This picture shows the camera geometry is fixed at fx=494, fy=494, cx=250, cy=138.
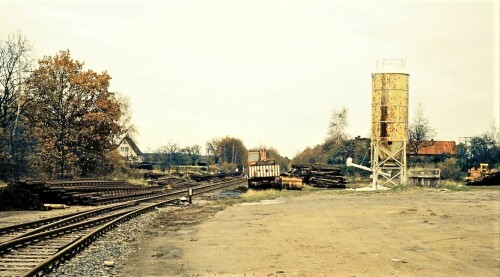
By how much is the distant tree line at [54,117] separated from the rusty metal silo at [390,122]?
2088 cm

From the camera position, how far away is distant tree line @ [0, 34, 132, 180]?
120ft

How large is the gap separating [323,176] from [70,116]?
2056cm

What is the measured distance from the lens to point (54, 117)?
38.0 m

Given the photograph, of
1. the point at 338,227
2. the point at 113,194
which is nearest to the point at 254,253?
the point at 338,227

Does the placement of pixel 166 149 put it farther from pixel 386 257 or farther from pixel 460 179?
pixel 386 257

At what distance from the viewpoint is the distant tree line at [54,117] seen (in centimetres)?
3650

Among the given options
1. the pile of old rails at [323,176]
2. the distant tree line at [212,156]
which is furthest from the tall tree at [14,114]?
the distant tree line at [212,156]

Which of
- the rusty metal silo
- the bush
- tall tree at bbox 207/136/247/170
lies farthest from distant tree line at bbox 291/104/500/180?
tall tree at bbox 207/136/247/170

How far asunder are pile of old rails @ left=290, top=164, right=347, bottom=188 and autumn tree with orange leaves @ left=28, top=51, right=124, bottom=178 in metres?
16.1

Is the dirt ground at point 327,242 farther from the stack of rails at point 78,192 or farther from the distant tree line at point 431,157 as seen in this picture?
the distant tree line at point 431,157

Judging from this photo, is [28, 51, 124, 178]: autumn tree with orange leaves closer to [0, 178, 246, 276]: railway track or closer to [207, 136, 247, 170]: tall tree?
[0, 178, 246, 276]: railway track

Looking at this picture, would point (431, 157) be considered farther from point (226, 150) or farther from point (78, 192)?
point (226, 150)

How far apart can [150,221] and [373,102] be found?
20885mm

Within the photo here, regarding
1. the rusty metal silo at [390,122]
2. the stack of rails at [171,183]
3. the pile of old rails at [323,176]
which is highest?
the rusty metal silo at [390,122]
